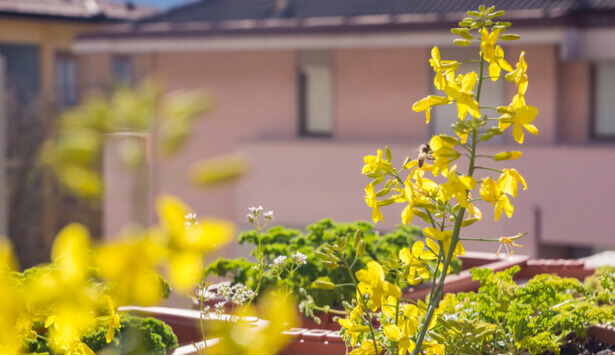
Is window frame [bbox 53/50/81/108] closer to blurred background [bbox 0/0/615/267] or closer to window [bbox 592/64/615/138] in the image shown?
blurred background [bbox 0/0/615/267]

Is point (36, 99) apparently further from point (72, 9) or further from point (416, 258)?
point (416, 258)

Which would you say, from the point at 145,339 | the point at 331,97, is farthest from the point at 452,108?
the point at 145,339

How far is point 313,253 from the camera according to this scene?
10.3 feet

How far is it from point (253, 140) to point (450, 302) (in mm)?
12145

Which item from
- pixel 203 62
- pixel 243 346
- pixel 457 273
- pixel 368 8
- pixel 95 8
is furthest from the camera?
pixel 95 8

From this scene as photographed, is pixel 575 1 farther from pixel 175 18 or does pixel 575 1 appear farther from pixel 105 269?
pixel 105 269

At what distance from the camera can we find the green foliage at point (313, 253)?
3236mm

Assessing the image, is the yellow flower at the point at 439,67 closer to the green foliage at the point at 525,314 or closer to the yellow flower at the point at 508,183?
the yellow flower at the point at 508,183

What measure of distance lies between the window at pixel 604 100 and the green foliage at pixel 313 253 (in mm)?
9590

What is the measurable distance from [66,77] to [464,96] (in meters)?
18.8

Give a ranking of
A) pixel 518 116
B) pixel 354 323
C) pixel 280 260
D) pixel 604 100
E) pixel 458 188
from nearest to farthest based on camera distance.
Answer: pixel 458 188, pixel 518 116, pixel 354 323, pixel 280 260, pixel 604 100

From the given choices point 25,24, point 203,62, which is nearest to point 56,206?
point 25,24

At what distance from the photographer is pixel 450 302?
2682 millimetres

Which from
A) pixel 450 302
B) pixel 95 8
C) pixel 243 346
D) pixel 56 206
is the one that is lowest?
pixel 56 206
